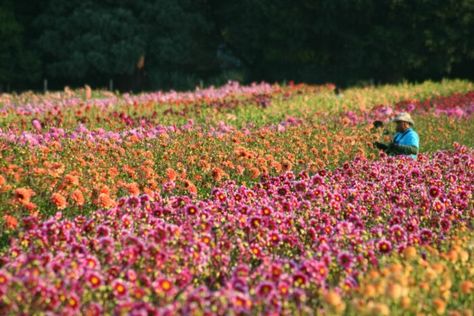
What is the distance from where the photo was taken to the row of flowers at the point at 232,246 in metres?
4.00

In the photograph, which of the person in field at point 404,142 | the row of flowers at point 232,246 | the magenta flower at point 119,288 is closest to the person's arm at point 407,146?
the person in field at point 404,142

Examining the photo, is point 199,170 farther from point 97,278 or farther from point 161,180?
point 97,278

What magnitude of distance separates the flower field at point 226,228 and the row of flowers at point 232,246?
→ 0.05ft

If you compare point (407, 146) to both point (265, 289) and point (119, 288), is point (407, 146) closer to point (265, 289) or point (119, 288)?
point (265, 289)

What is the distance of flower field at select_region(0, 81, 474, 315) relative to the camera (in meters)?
4.05

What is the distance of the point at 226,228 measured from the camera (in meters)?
5.31

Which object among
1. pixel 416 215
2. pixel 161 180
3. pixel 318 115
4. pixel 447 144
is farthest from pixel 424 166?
pixel 318 115

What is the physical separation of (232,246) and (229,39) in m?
29.6

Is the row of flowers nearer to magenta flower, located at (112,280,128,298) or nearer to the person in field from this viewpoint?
magenta flower, located at (112,280,128,298)

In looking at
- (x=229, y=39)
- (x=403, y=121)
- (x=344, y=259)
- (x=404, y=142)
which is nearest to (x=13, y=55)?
(x=229, y=39)

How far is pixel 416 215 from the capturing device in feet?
20.7


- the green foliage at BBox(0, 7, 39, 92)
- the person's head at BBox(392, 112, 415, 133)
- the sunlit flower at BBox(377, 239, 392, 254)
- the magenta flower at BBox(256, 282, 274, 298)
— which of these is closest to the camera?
the magenta flower at BBox(256, 282, 274, 298)

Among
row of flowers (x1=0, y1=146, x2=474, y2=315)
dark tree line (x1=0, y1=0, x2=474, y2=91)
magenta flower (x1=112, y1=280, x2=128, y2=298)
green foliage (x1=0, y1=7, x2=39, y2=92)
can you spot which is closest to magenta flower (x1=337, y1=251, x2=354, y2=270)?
row of flowers (x1=0, y1=146, x2=474, y2=315)

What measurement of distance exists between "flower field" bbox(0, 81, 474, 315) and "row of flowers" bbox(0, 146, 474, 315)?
1 cm
